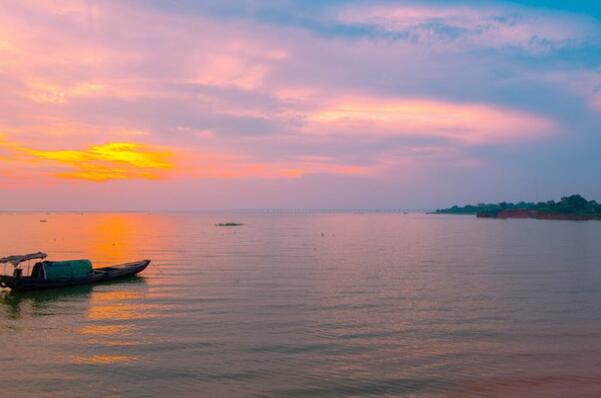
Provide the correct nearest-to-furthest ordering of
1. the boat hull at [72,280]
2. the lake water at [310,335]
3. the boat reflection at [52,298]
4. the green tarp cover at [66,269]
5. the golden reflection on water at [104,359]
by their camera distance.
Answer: the lake water at [310,335] → the golden reflection on water at [104,359] → the boat reflection at [52,298] → the boat hull at [72,280] → the green tarp cover at [66,269]

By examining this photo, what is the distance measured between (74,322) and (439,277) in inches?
1371

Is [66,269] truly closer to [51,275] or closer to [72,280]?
[72,280]

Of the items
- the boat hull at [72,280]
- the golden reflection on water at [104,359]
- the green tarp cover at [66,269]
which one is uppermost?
the green tarp cover at [66,269]

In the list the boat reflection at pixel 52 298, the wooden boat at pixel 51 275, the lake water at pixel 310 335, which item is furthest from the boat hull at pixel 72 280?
the lake water at pixel 310 335

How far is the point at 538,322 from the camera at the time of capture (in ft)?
105

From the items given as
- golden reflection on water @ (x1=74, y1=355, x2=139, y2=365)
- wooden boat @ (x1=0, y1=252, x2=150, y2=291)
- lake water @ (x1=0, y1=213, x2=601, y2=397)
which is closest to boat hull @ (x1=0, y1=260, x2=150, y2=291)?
wooden boat @ (x1=0, y1=252, x2=150, y2=291)

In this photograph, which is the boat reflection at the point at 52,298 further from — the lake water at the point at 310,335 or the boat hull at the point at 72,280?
the boat hull at the point at 72,280

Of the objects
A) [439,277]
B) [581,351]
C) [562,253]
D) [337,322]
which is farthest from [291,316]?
[562,253]

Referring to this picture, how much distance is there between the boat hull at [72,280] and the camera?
43219mm

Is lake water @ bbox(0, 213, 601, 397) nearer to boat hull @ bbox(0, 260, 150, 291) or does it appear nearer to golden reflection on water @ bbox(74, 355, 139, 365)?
golden reflection on water @ bbox(74, 355, 139, 365)

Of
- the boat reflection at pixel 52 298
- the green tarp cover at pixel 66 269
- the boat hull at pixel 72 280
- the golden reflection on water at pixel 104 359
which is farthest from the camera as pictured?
the green tarp cover at pixel 66 269

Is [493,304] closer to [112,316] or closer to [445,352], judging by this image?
[445,352]

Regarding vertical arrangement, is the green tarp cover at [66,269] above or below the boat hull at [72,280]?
above

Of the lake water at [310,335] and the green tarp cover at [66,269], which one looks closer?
the lake water at [310,335]
